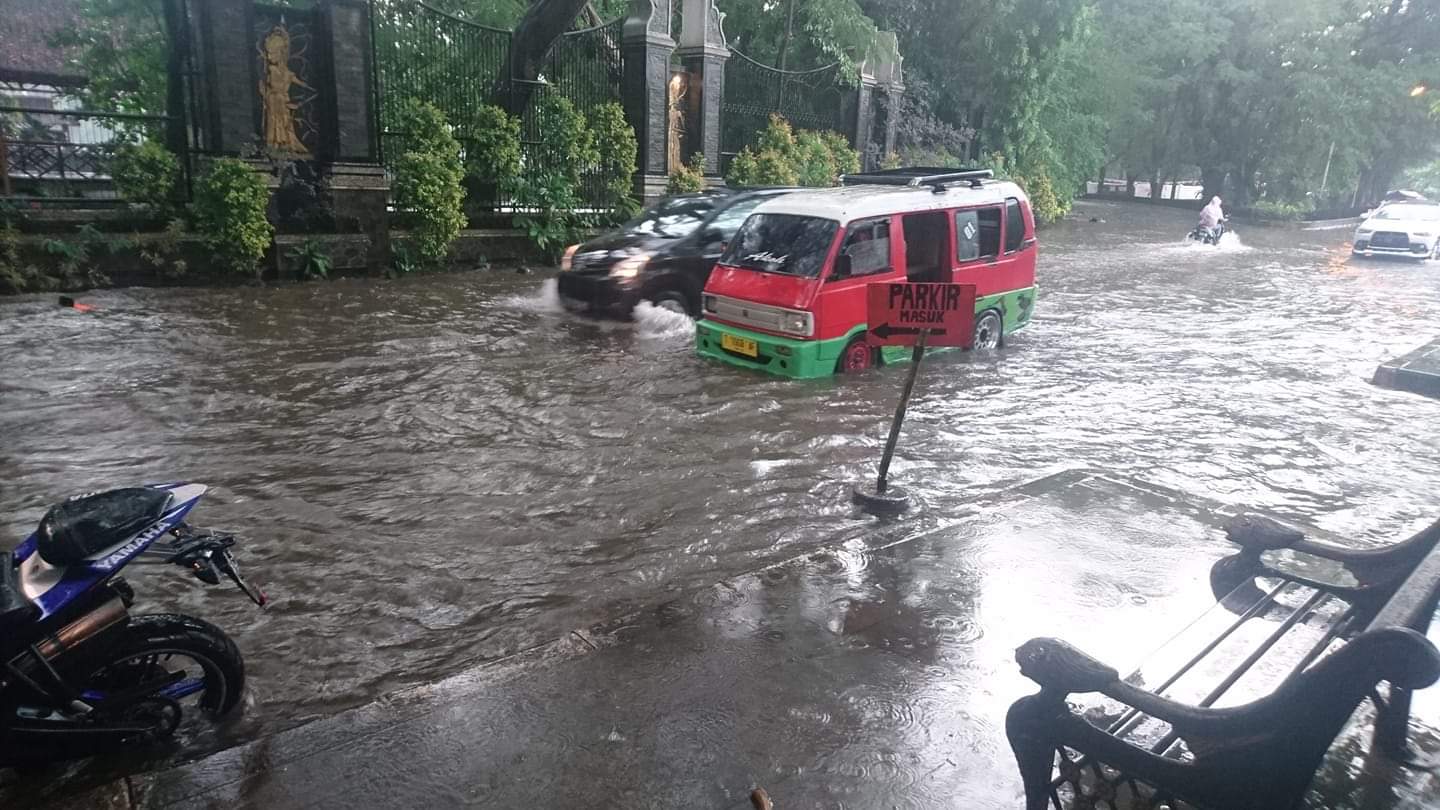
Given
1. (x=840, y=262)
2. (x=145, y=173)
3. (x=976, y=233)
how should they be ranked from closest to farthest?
(x=840, y=262), (x=976, y=233), (x=145, y=173)

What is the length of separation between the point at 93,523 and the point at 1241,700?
14.3ft

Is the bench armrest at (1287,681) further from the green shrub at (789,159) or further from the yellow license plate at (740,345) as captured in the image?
the green shrub at (789,159)

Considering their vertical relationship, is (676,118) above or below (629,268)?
above

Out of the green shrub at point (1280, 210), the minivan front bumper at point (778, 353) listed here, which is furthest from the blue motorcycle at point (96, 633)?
the green shrub at point (1280, 210)

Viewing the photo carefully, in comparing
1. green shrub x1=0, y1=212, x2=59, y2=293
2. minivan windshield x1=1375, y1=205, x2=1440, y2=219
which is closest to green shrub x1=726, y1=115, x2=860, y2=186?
green shrub x1=0, y1=212, x2=59, y2=293

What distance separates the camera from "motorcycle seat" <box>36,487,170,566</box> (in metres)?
3.18

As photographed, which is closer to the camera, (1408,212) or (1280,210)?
(1408,212)

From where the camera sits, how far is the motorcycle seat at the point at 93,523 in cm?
318

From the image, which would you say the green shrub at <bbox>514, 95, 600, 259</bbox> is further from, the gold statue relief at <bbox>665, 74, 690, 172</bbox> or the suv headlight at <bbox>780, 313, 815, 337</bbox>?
the suv headlight at <bbox>780, 313, 815, 337</bbox>

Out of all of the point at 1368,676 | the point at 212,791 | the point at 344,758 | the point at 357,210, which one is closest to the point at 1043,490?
the point at 1368,676

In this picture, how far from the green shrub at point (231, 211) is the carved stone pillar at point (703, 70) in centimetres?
Result: 907

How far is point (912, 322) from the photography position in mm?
5969

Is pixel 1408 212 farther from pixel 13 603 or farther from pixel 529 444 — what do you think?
pixel 13 603

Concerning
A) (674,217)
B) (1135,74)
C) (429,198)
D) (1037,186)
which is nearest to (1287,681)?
(674,217)
